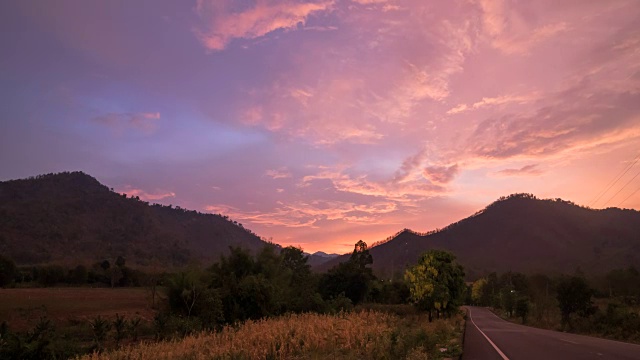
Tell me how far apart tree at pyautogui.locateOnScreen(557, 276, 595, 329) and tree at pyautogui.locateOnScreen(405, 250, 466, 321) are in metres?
10.4

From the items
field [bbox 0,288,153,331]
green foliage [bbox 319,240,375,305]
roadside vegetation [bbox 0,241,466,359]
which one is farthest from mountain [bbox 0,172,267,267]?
roadside vegetation [bbox 0,241,466,359]

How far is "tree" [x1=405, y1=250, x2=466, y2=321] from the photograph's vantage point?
1506 inches

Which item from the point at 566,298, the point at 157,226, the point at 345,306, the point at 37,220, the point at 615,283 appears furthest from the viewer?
the point at 157,226

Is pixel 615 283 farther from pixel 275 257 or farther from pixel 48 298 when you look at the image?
pixel 48 298

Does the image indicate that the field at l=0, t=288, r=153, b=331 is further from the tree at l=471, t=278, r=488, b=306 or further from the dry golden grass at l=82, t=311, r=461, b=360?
the tree at l=471, t=278, r=488, b=306

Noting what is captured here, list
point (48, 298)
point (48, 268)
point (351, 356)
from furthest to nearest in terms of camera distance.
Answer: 1. point (48, 268)
2. point (48, 298)
3. point (351, 356)

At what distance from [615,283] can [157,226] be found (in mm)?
168938

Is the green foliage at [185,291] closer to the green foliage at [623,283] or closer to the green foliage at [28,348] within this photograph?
the green foliage at [28,348]

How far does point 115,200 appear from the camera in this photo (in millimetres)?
195000

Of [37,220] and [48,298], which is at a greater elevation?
[37,220]

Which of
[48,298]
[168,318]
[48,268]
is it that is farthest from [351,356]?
[48,268]

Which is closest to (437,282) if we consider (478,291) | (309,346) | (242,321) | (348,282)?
(242,321)

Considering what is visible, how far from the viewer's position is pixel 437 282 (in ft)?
127

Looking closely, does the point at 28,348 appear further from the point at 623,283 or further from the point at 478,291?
the point at 478,291
